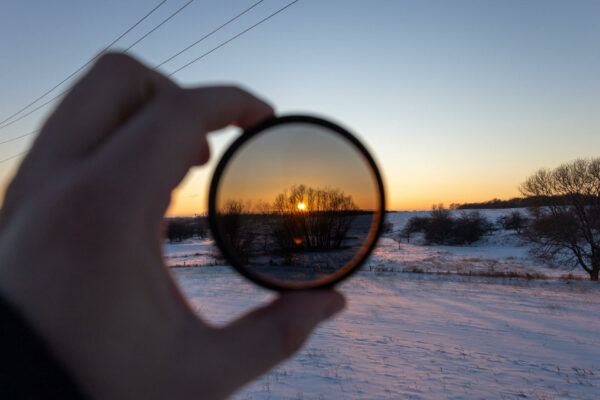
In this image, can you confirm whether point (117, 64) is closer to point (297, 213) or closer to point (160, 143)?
point (160, 143)

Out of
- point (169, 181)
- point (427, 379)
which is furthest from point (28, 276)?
point (427, 379)

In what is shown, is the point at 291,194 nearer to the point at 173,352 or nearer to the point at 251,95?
the point at 251,95

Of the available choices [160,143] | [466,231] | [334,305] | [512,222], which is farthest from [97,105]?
[512,222]

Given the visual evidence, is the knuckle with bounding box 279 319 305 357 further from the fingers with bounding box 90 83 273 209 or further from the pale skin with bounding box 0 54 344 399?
the fingers with bounding box 90 83 273 209

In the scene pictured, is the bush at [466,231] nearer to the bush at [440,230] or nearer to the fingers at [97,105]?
the bush at [440,230]

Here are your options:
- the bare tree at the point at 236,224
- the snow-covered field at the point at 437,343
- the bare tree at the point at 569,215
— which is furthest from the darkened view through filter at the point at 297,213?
the bare tree at the point at 569,215

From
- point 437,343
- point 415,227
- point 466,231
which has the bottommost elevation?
point 437,343
